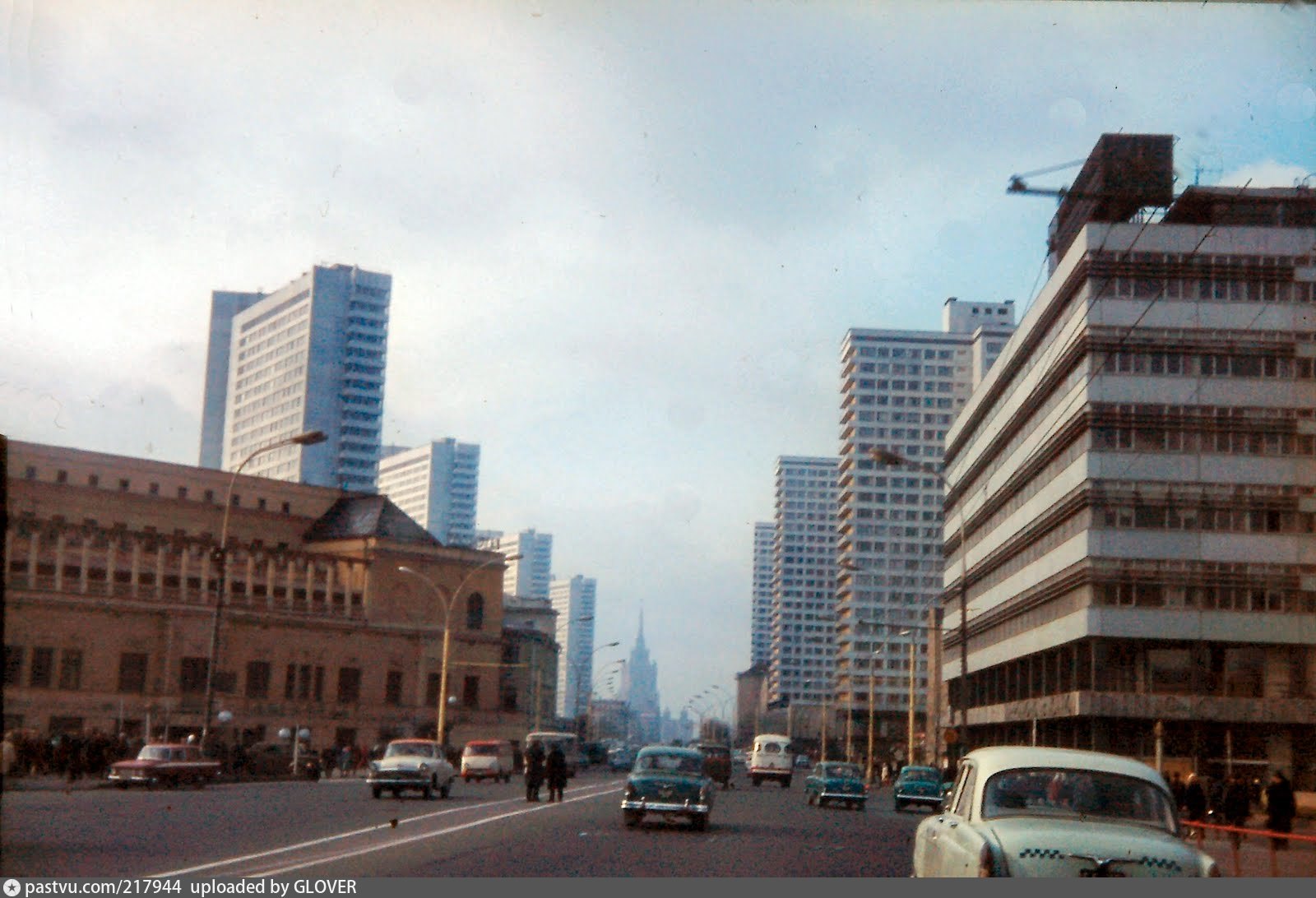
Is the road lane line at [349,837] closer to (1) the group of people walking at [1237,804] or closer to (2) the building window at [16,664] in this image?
(1) the group of people walking at [1237,804]

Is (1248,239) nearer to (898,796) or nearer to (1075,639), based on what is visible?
(1075,639)

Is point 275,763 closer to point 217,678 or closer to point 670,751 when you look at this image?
point 670,751

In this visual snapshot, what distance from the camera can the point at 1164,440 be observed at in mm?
53625

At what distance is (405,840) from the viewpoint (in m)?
19.3

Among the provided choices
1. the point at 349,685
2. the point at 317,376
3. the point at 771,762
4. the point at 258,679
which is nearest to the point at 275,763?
the point at 771,762

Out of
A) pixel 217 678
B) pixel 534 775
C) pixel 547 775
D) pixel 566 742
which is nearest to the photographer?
pixel 534 775

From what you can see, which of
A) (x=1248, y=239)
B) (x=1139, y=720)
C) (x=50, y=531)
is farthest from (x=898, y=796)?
(x=50, y=531)

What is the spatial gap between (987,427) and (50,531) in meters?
49.5

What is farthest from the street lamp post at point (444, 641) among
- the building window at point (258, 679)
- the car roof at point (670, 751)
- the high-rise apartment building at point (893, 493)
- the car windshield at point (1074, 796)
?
the high-rise apartment building at point (893, 493)

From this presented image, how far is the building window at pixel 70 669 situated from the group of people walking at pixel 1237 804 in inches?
2304

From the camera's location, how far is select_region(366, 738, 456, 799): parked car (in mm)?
34938

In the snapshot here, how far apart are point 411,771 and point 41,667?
47438mm

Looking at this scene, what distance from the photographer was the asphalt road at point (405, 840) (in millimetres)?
14758

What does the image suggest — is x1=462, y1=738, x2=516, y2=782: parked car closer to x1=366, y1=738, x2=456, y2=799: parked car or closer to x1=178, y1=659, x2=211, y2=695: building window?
x1=366, y1=738, x2=456, y2=799: parked car
